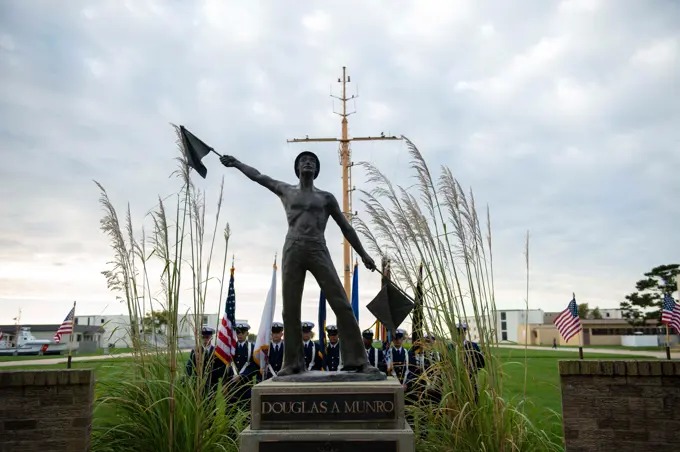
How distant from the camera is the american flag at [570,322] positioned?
13.5m

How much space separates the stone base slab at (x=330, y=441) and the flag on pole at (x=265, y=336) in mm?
3977

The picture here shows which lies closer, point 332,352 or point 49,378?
point 49,378

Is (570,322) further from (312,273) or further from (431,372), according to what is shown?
(312,273)

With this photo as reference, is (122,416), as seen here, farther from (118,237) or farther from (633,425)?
(633,425)

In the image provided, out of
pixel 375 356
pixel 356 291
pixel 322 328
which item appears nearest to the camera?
pixel 375 356

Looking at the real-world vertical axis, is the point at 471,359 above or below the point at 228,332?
below

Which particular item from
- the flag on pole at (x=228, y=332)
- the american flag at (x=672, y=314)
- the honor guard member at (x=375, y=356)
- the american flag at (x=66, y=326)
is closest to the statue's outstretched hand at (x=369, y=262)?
the flag on pole at (x=228, y=332)

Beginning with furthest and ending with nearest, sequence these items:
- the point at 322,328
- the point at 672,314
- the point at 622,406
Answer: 1. the point at 672,314
2. the point at 322,328
3. the point at 622,406

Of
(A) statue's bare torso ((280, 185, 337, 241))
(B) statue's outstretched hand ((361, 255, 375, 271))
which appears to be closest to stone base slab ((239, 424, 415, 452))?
(B) statue's outstretched hand ((361, 255, 375, 271))

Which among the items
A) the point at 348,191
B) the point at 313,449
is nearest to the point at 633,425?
the point at 313,449

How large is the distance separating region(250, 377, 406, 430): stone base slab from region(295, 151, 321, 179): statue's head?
6.18ft

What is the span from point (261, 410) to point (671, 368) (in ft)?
11.6

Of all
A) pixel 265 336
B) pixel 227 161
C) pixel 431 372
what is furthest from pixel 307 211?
pixel 265 336

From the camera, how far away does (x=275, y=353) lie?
7.86m
